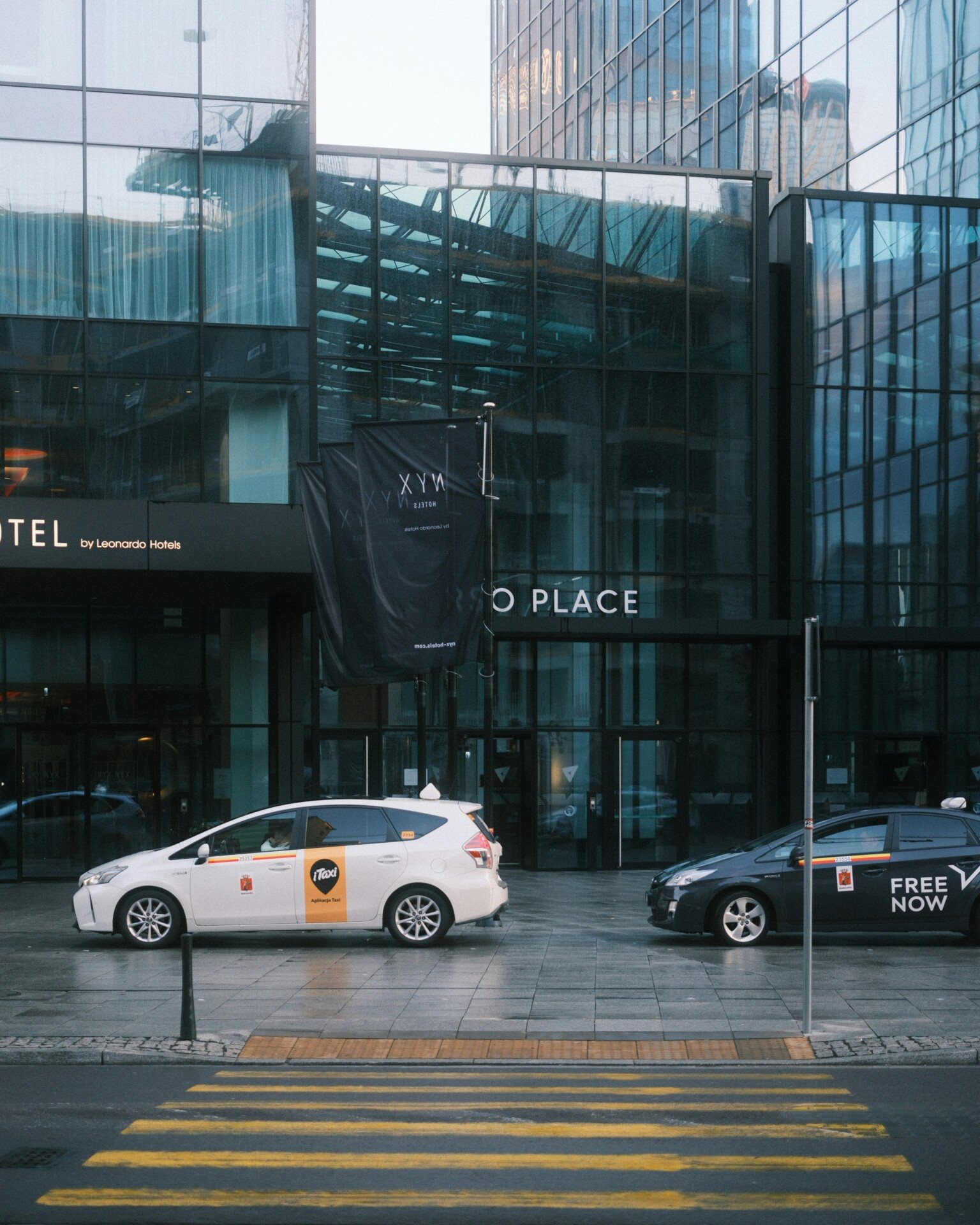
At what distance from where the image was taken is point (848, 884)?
1577 centimetres

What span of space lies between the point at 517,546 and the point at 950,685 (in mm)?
8722

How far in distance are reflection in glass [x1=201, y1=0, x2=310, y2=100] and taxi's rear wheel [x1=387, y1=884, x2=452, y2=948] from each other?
44.2 feet

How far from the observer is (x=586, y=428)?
25.7m

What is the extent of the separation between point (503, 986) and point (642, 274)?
638 inches

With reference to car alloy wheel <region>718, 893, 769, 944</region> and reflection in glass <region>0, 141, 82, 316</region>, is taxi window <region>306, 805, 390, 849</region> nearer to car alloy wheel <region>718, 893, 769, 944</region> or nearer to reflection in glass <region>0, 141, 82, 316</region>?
car alloy wheel <region>718, 893, 769, 944</region>

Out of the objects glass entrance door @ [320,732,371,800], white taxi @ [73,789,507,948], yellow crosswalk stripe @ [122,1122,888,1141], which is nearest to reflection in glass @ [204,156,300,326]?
glass entrance door @ [320,732,371,800]

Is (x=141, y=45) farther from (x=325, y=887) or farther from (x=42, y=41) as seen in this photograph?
(x=325, y=887)

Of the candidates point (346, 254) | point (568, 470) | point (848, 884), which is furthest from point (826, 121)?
point (848, 884)

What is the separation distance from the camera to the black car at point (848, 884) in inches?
620

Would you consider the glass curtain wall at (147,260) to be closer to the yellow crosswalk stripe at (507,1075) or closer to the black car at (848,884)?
the black car at (848,884)

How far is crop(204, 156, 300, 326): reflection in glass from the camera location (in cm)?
2230

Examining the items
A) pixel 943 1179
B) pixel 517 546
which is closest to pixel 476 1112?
pixel 943 1179

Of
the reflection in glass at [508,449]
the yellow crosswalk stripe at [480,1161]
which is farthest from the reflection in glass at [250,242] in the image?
the yellow crosswalk stripe at [480,1161]

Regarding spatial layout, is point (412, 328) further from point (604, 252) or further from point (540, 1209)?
point (540, 1209)
